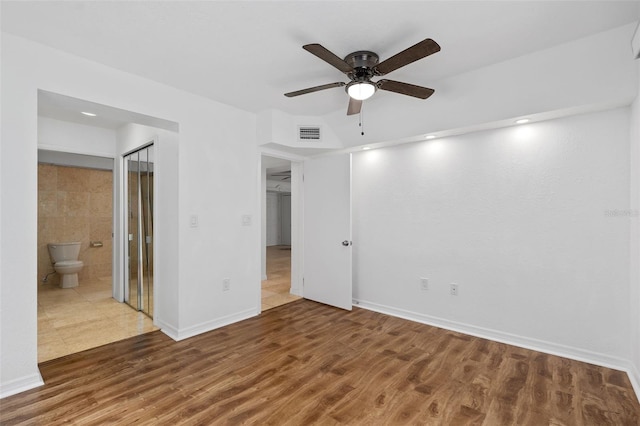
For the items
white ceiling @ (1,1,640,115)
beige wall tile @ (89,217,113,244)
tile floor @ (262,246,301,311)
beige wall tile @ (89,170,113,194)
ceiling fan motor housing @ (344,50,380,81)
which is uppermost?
white ceiling @ (1,1,640,115)

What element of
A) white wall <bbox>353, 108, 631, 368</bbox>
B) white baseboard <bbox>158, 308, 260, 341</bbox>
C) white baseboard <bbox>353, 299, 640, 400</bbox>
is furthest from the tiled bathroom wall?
white baseboard <bbox>353, 299, 640, 400</bbox>

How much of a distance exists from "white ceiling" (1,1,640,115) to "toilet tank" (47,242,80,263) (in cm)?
408

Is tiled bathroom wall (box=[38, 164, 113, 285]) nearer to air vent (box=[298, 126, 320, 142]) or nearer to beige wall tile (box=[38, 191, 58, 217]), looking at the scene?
beige wall tile (box=[38, 191, 58, 217])

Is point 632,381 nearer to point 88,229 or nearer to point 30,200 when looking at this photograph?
point 30,200

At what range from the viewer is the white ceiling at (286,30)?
1937mm

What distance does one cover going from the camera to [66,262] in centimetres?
511

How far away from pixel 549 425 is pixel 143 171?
4590 mm

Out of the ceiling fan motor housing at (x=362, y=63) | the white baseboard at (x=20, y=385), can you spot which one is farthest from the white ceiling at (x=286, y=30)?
the white baseboard at (x=20, y=385)

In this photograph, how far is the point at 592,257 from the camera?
2.64 m

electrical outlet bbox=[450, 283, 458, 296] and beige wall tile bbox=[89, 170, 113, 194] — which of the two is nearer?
electrical outlet bbox=[450, 283, 458, 296]

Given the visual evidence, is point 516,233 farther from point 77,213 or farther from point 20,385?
point 77,213

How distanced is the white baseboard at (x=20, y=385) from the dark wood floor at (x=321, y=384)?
54 mm

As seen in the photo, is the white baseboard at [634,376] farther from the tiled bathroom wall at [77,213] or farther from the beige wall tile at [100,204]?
the beige wall tile at [100,204]

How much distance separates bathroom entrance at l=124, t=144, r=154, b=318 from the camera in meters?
3.74
